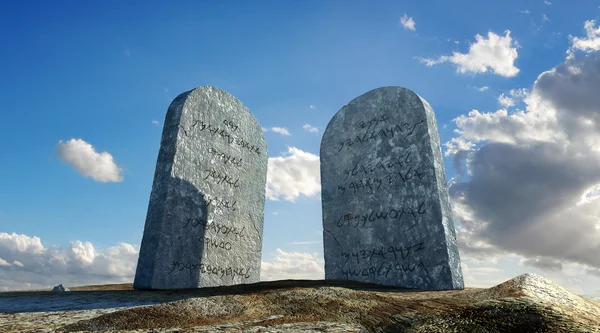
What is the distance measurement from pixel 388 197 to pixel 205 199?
2969 millimetres

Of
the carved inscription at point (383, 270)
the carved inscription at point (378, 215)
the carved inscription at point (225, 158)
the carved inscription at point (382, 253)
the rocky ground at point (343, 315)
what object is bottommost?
the rocky ground at point (343, 315)

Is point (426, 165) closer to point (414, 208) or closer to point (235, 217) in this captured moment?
point (414, 208)

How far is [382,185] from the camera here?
6.72 meters

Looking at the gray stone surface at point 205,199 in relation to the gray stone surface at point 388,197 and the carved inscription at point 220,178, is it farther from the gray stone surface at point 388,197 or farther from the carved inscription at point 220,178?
the gray stone surface at point 388,197

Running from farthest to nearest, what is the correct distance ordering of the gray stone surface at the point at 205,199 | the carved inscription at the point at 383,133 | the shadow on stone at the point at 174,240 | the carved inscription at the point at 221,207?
the carved inscription at the point at 221,207, the carved inscription at the point at 383,133, the gray stone surface at the point at 205,199, the shadow on stone at the point at 174,240

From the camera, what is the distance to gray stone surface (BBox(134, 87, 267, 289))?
6469 millimetres

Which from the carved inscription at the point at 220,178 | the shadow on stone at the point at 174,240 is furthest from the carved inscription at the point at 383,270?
the carved inscription at the point at 220,178

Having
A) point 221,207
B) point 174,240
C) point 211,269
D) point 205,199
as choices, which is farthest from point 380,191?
point 174,240

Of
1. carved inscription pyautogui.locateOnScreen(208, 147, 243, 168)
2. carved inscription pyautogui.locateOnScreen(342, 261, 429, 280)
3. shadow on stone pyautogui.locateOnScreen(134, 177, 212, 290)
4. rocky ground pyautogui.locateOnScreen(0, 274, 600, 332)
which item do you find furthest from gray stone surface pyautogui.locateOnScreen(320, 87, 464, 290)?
rocky ground pyautogui.locateOnScreen(0, 274, 600, 332)

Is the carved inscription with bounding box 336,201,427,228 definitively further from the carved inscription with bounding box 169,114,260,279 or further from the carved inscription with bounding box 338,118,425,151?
the carved inscription with bounding box 169,114,260,279

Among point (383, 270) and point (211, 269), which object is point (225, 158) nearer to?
point (211, 269)

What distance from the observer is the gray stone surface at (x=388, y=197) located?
19.8ft

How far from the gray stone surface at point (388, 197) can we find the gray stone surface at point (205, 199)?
1.61m

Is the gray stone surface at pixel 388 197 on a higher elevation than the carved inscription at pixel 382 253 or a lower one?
higher
